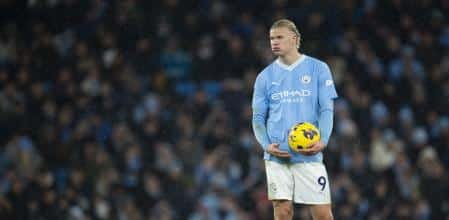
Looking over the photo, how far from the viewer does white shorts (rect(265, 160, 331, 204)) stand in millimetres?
8945

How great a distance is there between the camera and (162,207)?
15.7 meters

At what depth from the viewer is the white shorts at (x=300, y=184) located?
8.95 meters

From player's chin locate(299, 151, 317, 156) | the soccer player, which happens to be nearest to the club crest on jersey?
the soccer player

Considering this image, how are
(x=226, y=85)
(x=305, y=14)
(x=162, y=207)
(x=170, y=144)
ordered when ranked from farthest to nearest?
1. (x=305, y=14)
2. (x=226, y=85)
3. (x=170, y=144)
4. (x=162, y=207)

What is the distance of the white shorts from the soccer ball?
0.79 ft

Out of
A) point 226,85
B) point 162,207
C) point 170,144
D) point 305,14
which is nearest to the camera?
point 162,207

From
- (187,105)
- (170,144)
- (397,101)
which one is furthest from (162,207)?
(397,101)

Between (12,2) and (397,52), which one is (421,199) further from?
(12,2)

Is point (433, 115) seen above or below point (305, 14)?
below

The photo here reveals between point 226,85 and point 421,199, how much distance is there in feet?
12.8

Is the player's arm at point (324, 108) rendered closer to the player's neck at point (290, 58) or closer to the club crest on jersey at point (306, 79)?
the club crest on jersey at point (306, 79)

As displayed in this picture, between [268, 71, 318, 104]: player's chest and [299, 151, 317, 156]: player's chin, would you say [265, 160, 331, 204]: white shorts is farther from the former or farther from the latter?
[268, 71, 318, 104]: player's chest

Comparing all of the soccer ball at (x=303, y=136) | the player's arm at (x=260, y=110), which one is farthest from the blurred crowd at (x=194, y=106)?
the soccer ball at (x=303, y=136)

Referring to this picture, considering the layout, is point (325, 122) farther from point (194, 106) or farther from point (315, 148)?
point (194, 106)
